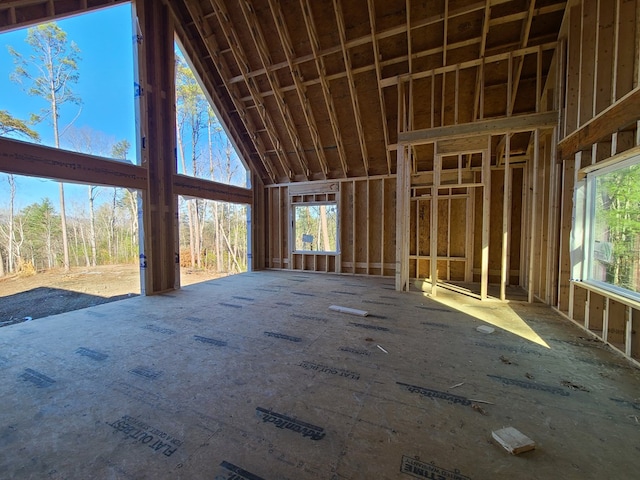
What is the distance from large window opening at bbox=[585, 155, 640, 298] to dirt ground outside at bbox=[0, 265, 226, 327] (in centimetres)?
876

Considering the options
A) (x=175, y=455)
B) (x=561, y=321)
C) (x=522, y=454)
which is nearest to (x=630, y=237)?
(x=561, y=321)

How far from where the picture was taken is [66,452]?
1626 millimetres

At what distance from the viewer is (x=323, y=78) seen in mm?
6266

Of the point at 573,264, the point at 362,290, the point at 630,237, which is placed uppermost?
the point at 630,237

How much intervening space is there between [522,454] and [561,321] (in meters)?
3.46

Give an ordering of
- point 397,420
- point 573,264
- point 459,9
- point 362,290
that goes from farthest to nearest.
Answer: point 362,290 → point 459,9 → point 573,264 → point 397,420

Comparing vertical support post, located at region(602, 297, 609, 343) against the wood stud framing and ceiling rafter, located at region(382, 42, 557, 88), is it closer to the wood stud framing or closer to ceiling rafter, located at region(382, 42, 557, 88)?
the wood stud framing

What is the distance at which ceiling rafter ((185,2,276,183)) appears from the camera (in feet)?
20.0

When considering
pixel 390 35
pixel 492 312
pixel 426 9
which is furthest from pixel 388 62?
pixel 492 312

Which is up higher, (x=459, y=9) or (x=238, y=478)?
(x=459, y=9)

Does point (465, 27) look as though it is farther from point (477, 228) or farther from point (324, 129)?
point (477, 228)

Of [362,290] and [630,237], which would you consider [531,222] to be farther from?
[362,290]

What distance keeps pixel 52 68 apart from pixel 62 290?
22.7 feet

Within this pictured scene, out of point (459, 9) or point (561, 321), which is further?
point (459, 9)
